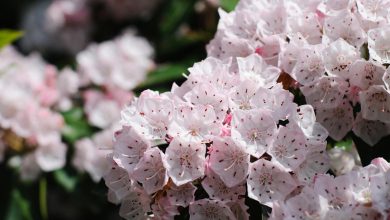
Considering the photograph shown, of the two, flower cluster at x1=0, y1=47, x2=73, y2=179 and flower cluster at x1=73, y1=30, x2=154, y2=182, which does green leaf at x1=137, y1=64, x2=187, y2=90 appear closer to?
flower cluster at x1=73, y1=30, x2=154, y2=182

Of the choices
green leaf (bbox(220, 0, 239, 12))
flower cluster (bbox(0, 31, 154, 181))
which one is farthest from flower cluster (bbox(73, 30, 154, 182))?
green leaf (bbox(220, 0, 239, 12))

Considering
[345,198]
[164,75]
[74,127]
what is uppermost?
[345,198]

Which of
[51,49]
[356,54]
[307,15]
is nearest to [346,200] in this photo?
[356,54]

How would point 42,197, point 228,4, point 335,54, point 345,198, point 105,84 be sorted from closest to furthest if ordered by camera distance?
point 345,198 → point 335,54 → point 228,4 → point 42,197 → point 105,84

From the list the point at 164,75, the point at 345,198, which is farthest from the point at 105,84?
the point at 345,198

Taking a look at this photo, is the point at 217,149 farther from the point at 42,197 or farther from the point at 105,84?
the point at 105,84

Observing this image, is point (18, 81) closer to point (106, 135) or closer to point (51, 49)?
point (106, 135)

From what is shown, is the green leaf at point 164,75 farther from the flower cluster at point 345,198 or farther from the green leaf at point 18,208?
the flower cluster at point 345,198

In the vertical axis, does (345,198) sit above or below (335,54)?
below
